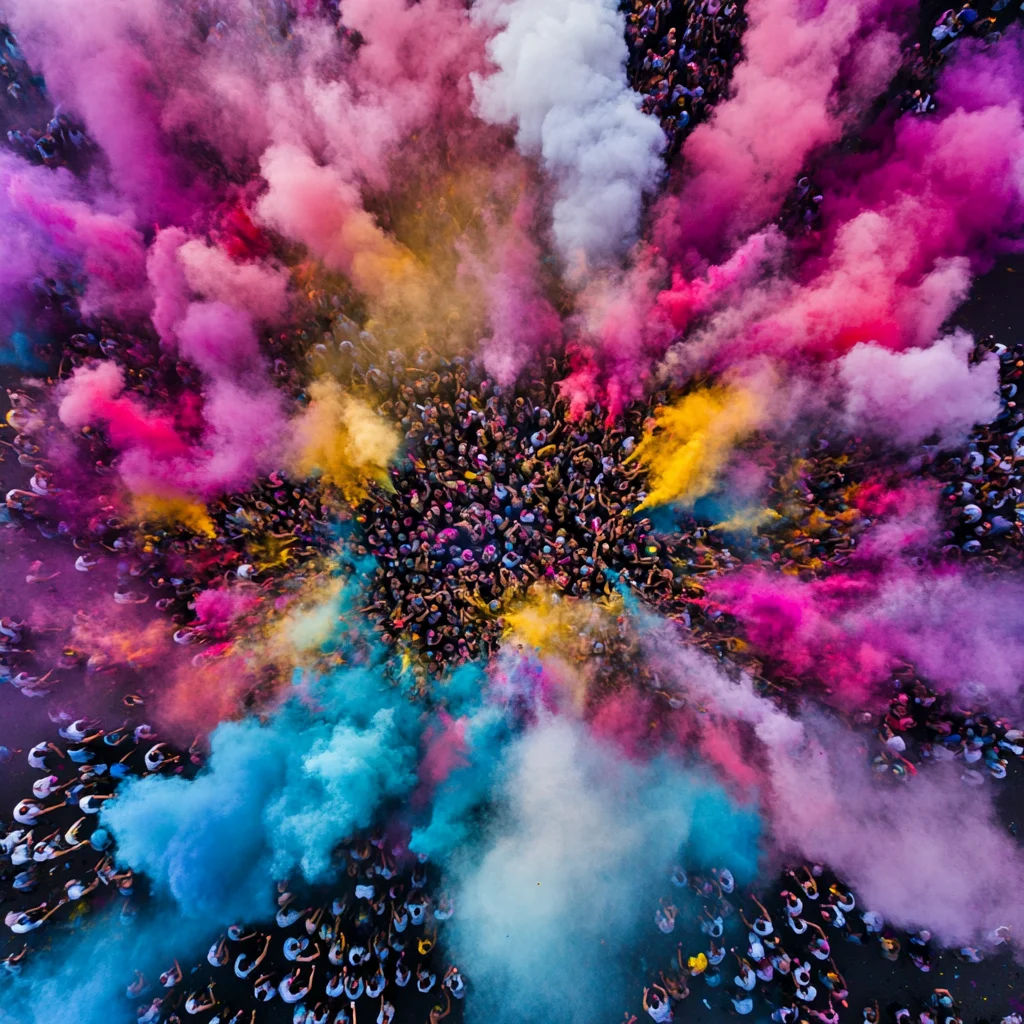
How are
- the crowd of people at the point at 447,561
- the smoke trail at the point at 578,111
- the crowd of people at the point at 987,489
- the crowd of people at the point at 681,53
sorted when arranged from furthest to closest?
the crowd of people at the point at 681,53 → the smoke trail at the point at 578,111 → the crowd of people at the point at 987,489 → the crowd of people at the point at 447,561

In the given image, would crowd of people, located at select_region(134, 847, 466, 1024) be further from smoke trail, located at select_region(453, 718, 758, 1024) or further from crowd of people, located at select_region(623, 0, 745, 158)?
crowd of people, located at select_region(623, 0, 745, 158)

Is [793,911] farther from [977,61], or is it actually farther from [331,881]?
[977,61]

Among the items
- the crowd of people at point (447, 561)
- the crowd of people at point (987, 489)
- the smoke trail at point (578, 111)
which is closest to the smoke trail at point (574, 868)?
the crowd of people at point (447, 561)

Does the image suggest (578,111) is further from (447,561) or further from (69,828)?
(69,828)

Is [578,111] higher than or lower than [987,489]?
higher

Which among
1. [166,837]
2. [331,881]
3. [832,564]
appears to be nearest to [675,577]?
[832,564]

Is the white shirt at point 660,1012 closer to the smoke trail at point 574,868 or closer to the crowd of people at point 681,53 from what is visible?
the smoke trail at point 574,868

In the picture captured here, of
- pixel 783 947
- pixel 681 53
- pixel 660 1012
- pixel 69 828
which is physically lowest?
pixel 69 828

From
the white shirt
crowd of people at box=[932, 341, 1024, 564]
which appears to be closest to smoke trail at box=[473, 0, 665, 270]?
crowd of people at box=[932, 341, 1024, 564]

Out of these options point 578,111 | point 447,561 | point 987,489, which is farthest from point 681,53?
→ point 447,561
